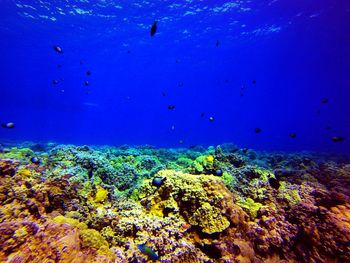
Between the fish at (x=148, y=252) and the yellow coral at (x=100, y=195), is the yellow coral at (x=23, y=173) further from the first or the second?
the fish at (x=148, y=252)

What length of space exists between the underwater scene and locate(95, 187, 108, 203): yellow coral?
0.03m

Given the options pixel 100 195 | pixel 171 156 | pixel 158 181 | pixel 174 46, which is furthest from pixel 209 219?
pixel 174 46

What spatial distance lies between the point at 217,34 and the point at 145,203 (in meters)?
34.8

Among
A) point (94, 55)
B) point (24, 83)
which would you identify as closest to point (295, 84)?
point (94, 55)

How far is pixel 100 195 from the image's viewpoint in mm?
5227

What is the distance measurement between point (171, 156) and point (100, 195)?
25.3 feet

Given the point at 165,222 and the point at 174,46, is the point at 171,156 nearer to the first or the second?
the point at 165,222

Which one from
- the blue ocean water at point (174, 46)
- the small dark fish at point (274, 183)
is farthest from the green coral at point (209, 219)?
the blue ocean water at point (174, 46)

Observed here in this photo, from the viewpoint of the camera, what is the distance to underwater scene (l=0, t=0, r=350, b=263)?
12.0 ft

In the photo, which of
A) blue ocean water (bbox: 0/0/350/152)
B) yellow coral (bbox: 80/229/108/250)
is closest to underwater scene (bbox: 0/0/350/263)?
yellow coral (bbox: 80/229/108/250)

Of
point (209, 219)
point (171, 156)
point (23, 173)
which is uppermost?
point (23, 173)

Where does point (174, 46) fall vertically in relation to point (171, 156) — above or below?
above

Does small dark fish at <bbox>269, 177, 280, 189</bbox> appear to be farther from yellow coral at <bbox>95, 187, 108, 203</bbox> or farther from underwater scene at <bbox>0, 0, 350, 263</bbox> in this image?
yellow coral at <bbox>95, 187, 108, 203</bbox>

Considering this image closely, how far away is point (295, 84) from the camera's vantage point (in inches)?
2680
